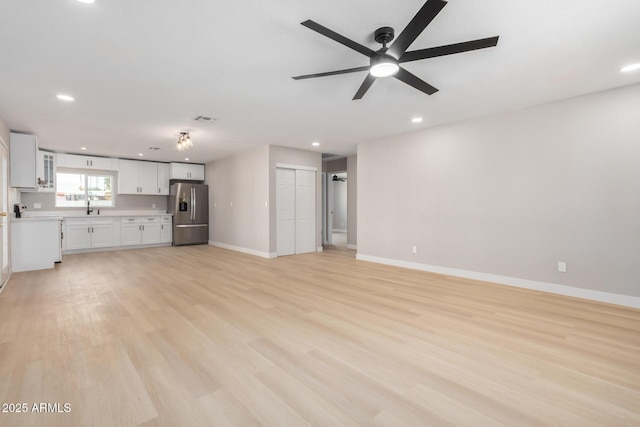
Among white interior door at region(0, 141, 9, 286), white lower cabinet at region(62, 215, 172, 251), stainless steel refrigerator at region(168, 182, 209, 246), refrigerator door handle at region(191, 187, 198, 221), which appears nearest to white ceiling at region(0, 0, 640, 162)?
white interior door at region(0, 141, 9, 286)

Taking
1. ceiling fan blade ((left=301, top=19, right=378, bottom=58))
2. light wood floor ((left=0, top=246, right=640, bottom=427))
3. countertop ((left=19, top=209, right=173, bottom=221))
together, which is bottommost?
light wood floor ((left=0, top=246, right=640, bottom=427))

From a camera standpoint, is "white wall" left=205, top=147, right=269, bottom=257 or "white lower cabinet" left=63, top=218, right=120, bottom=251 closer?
"white wall" left=205, top=147, right=269, bottom=257

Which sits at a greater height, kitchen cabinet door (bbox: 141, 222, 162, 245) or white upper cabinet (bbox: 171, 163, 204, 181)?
A: white upper cabinet (bbox: 171, 163, 204, 181)

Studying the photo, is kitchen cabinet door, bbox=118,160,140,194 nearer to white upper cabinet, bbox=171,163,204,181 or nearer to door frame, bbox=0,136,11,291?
white upper cabinet, bbox=171,163,204,181

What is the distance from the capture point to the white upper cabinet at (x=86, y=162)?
7.29 m

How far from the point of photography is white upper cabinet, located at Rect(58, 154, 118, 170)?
7.29 m

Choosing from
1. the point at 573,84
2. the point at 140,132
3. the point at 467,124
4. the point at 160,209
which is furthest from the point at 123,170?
the point at 573,84

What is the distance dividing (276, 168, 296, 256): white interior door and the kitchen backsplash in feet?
14.8

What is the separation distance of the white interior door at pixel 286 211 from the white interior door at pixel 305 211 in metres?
0.12

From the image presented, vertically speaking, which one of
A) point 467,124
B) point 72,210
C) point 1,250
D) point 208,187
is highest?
point 467,124

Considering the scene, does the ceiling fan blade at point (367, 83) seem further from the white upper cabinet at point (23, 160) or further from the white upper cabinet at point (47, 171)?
the white upper cabinet at point (47, 171)

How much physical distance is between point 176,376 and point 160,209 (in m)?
8.26

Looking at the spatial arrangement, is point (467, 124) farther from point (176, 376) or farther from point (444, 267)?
point (176, 376)

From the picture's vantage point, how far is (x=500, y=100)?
384cm
